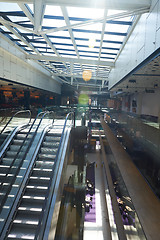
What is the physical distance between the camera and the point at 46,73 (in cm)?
1759

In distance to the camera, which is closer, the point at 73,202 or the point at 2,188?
the point at 2,188

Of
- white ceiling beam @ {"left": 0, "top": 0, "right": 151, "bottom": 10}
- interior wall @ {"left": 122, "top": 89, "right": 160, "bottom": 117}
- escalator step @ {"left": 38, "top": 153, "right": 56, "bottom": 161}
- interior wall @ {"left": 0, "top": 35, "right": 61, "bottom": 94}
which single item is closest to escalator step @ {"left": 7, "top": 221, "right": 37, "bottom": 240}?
escalator step @ {"left": 38, "top": 153, "right": 56, "bottom": 161}

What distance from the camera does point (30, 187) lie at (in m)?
4.86

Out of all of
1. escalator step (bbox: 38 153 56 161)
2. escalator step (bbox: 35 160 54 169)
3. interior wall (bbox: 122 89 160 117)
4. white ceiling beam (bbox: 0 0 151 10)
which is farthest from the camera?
interior wall (bbox: 122 89 160 117)

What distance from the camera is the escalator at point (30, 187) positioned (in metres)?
3.93

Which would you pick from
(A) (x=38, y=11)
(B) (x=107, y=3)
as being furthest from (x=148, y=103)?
(A) (x=38, y=11)

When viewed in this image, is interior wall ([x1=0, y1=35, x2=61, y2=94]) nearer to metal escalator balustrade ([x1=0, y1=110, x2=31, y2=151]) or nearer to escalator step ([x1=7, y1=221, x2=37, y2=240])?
metal escalator balustrade ([x1=0, y1=110, x2=31, y2=151])

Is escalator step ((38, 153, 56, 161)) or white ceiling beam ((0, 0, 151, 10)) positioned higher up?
white ceiling beam ((0, 0, 151, 10))

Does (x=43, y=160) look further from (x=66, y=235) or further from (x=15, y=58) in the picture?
(x=15, y=58)

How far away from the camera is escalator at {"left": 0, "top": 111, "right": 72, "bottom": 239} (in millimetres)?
3932

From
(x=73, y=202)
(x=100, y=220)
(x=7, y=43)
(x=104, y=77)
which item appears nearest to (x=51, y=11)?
(x=7, y=43)

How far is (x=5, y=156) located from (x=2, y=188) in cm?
155

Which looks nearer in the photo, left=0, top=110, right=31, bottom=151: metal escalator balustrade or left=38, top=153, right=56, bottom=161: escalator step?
left=38, top=153, right=56, bottom=161: escalator step

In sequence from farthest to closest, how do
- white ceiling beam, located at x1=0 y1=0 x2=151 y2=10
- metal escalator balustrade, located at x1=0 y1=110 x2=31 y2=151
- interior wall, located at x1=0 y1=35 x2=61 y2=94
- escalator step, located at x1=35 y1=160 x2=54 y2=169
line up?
interior wall, located at x1=0 y1=35 x2=61 y2=94, metal escalator balustrade, located at x1=0 y1=110 x2=31 y2=151, escalator step, located at x1=35 y1=160 x2=54 y2=169, white ceiling beam, located at x1=0 y1=0 x2=151 y2=10
